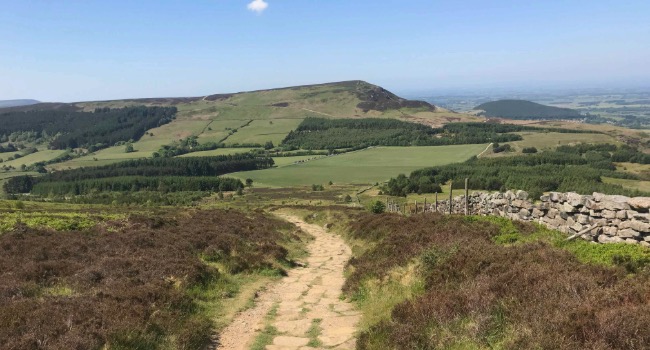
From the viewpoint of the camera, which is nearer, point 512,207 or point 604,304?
point 604,304

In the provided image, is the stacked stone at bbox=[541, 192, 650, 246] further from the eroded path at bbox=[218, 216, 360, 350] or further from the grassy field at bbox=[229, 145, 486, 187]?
the grassy field at bbox=[229, 145, 486, 187]

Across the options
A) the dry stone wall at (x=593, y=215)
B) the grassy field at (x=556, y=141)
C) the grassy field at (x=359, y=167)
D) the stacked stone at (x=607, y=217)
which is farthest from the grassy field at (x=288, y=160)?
the stacked stone at (x=607, y=217)

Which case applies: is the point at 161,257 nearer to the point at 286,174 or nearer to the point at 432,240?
the point at 432,240

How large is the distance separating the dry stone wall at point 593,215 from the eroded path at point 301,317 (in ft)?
29.1

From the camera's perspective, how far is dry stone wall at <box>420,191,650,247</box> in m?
13.7

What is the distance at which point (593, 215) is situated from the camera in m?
15.5

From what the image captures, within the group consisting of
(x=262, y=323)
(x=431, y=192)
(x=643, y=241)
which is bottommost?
(x=431, y=192)

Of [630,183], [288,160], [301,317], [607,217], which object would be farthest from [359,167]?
[301,317]

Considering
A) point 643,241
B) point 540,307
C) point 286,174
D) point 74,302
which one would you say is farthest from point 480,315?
point 286,174

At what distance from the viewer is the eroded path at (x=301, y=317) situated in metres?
10.9

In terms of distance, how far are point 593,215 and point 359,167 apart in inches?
5889

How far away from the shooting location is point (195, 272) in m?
15.9

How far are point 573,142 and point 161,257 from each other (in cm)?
20192

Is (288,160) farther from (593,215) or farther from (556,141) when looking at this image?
(593,215)
